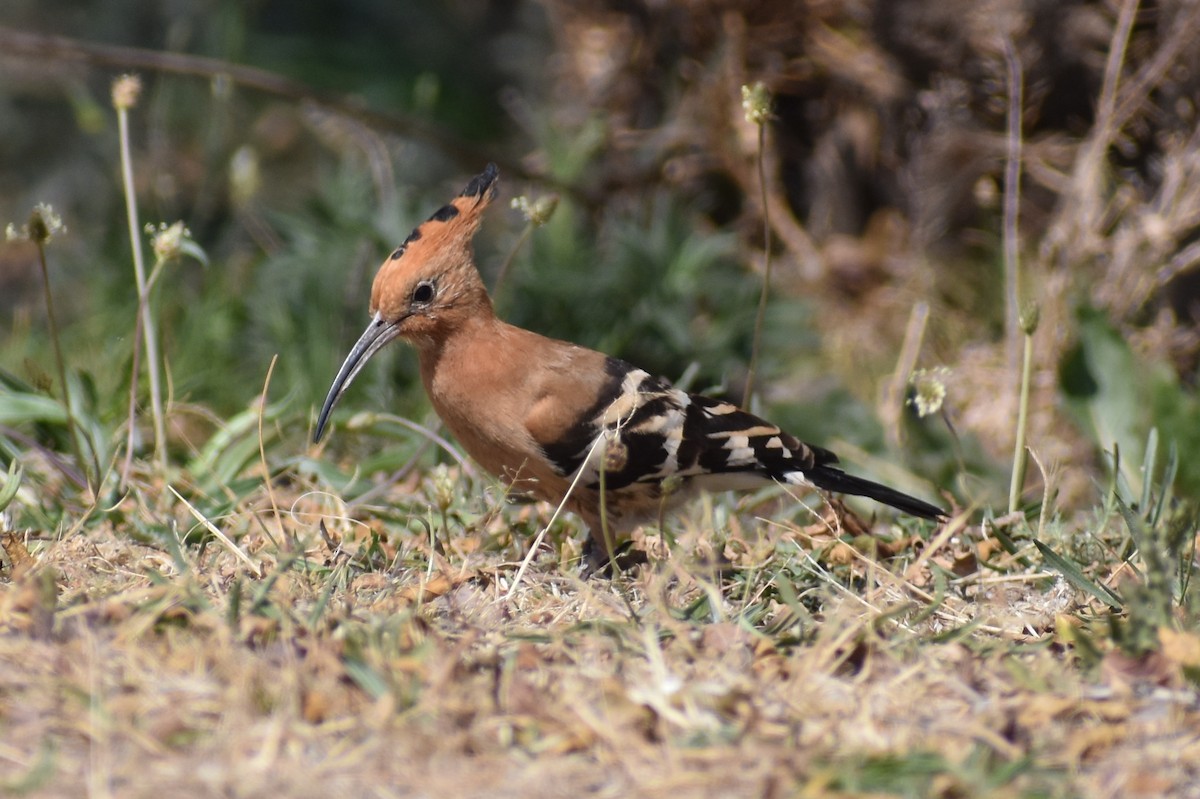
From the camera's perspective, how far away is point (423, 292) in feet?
11.1

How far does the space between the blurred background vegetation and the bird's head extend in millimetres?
544

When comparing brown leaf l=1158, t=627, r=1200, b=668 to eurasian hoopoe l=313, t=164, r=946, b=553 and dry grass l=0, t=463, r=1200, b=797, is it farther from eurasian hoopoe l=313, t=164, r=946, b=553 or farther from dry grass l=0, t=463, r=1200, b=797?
eurasian hoopoe l=313, t=164, r=946, b=553

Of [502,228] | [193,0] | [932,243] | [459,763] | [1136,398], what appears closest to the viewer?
[459,763]

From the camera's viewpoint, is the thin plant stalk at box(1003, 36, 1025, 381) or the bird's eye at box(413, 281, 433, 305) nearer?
the bird's eye at box(413, 281, 433, 305)

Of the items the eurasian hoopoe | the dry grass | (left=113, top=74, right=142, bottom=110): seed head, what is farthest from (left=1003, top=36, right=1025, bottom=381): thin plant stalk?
(left=113, top=74, right=142, bottom=110): seed head

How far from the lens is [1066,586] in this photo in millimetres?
2877

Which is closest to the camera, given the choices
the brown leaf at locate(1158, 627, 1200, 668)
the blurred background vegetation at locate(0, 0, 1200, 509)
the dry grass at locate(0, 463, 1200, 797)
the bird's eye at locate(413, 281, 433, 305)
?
the dry grass at locate(0, 463, 1200, 797)

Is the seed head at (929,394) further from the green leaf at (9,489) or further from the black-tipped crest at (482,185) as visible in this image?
the green leaf at (9,489)

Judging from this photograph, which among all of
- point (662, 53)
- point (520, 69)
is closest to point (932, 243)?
point (662, 53)

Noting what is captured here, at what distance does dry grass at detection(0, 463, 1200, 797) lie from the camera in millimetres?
1812

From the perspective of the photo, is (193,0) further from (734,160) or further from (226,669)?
(226,669)

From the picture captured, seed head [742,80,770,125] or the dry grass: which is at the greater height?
seed head [742,80,770,125]

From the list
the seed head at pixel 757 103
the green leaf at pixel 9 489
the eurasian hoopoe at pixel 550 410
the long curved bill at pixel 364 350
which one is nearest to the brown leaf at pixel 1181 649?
the eurasian hoopoe at pixel 550 410

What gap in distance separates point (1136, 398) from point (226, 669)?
2940 millimetres
